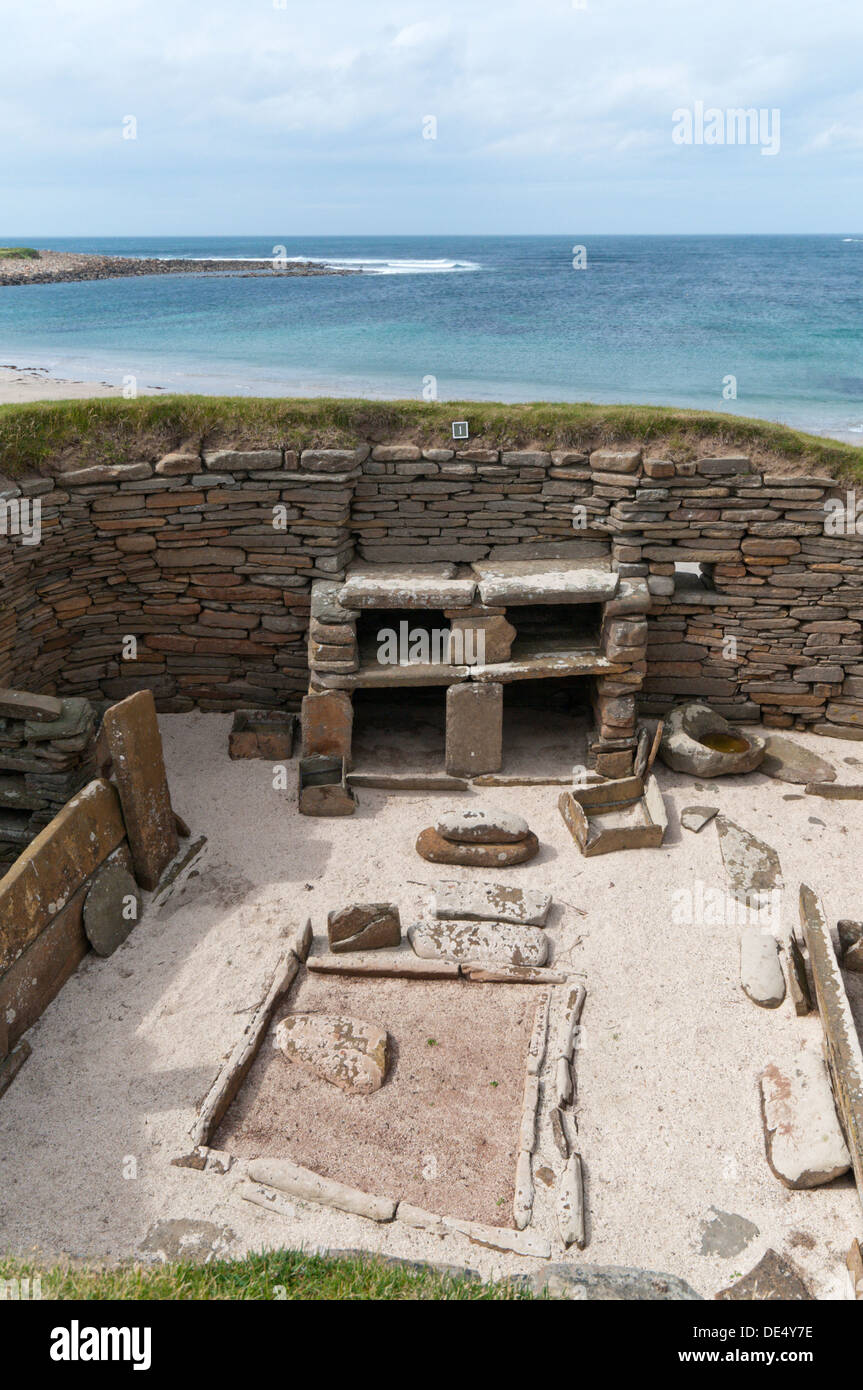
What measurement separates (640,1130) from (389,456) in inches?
240

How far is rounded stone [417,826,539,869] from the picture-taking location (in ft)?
23.0

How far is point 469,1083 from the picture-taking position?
521cm

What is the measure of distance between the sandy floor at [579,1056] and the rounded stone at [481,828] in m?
0.28

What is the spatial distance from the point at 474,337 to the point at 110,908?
34533 mm

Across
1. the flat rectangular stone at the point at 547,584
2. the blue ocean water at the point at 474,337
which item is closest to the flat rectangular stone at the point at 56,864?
the flat rectangular stone at the point at 547,584

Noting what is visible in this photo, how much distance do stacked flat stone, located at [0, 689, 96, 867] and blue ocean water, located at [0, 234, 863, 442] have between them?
7539mm

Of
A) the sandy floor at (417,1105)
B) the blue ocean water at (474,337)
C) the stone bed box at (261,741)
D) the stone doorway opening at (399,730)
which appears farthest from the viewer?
the blue ocean water at (474,337)

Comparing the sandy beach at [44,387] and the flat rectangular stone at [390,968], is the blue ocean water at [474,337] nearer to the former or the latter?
the sandy beach at [44,387]

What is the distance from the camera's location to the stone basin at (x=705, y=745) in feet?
26.6

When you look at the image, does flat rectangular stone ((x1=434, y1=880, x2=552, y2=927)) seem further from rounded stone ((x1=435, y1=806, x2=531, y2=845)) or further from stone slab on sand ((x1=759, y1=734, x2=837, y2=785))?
stone slab on sand ((x1=759, y1=734, x2=837, y2=785))

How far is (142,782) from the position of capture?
6.59 m
